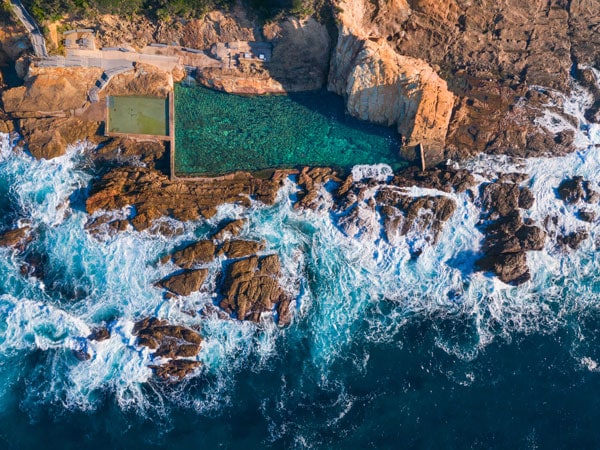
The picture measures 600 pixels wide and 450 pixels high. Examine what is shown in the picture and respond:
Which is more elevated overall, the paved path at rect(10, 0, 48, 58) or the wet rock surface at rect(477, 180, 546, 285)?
the paved path at rect(10, 0, 48, 58)

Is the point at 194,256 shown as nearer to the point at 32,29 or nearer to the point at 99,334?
the point at 99,334

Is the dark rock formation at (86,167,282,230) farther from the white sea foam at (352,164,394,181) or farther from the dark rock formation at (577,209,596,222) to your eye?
the dark rock formation at (577,209,596,222)

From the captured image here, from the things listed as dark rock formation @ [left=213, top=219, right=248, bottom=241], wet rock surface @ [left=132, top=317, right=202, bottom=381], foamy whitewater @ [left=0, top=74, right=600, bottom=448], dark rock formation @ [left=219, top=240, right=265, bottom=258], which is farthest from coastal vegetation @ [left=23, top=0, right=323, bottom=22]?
wet rock surface @ [left=132, top=317, right=202, bottom=381]

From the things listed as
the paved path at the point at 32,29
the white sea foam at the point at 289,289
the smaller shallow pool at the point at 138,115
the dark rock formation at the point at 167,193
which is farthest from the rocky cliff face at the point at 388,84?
the paved path at the point at 32,29

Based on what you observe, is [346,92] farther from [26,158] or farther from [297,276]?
[26,158]

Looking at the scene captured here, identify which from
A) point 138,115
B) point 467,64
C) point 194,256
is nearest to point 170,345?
point 194,256

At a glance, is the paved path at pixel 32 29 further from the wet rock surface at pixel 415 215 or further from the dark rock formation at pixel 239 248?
the wet rock surface at pixel 415 215
